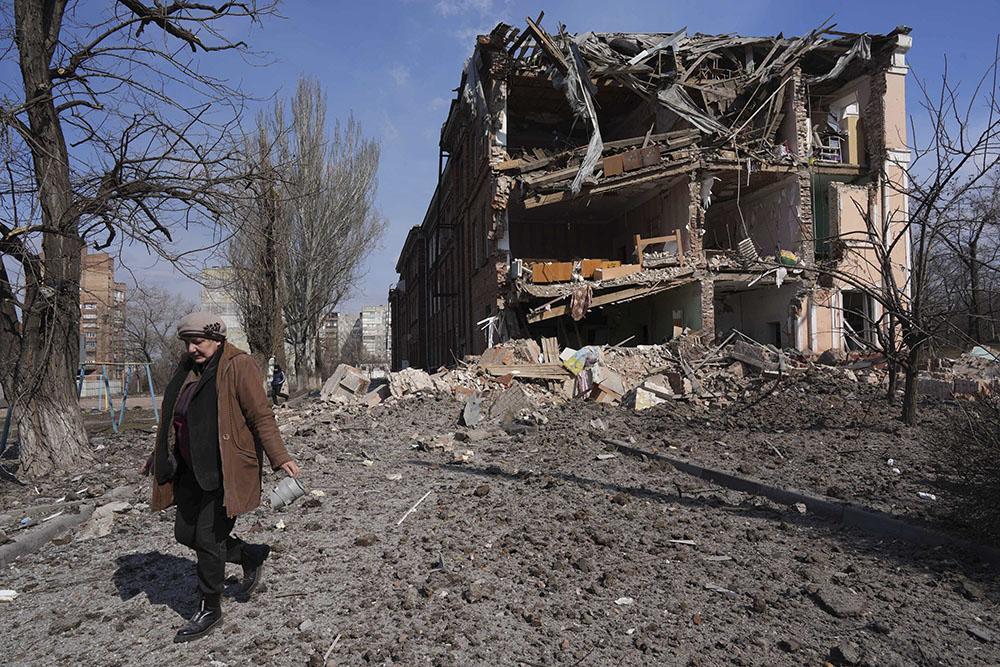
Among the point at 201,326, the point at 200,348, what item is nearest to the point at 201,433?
the point at 200,348

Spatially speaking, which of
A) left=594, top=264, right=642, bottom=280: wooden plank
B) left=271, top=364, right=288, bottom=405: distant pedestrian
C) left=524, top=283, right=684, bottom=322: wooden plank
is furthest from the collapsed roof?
left=271, top=364, right=288, bottom=405: distant pedestrian

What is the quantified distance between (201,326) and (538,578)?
250cm

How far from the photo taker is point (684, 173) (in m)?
17.8

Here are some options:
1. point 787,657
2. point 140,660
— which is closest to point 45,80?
point 140,660

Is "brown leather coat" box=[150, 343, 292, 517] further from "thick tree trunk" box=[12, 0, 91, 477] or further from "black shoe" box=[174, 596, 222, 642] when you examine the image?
"thick tree trunk" box=[12, 0, 91, 477]

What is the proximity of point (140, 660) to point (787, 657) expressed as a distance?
10.1ft

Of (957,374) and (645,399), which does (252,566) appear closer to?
(645,399)

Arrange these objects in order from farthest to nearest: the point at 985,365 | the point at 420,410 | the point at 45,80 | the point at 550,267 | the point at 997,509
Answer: the point at 550,267 → the point at 985,365 → the point at 420,410 → the point at 45,80 → the point at 997,509

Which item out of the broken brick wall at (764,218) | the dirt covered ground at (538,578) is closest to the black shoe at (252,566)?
the dirt covered ground at (538,578)

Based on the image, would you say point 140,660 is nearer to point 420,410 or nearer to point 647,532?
point 647,532

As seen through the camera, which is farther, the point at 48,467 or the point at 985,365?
the point at 985,365

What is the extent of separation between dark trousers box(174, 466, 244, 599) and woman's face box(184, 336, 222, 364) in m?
0.62

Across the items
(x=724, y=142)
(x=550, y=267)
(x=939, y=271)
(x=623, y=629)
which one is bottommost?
(x=623, y=629)

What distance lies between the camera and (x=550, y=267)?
1684 centimetres
